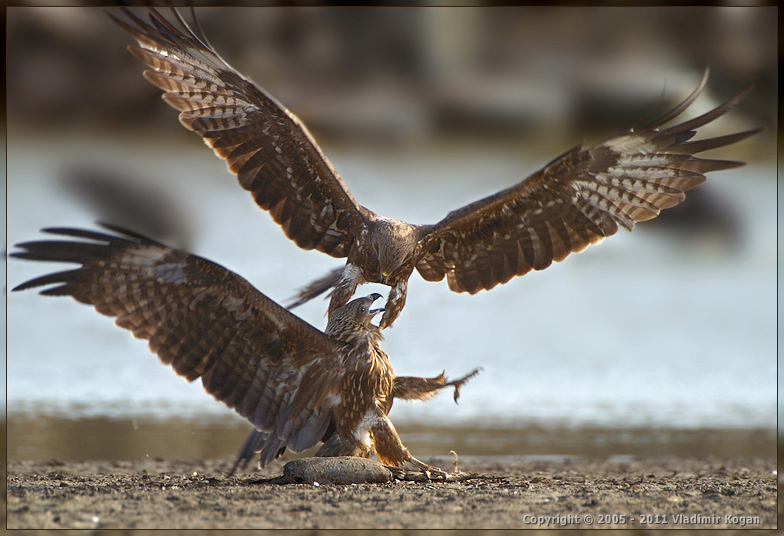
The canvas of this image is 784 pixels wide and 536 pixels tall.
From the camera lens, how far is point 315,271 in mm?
12453

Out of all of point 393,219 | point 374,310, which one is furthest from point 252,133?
point 374,310

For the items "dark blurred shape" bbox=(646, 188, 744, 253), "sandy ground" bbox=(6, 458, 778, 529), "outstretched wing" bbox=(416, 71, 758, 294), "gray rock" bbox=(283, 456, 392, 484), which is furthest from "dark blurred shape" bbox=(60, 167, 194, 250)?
"dark blurred shape" bbox=(646, 188, 744, 253)

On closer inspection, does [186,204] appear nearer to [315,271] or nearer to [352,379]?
[315,271]

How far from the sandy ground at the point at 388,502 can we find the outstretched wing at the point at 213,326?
1.86ft

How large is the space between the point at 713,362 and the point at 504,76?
439 inches

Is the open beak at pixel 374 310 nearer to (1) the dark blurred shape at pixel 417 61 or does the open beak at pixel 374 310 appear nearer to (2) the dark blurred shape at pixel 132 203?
(2) the dark blurred shape at pixel 132 203

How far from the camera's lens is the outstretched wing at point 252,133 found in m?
6.66

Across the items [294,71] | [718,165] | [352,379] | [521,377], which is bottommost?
[352,379]

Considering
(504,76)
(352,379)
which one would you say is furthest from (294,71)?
(352,379)

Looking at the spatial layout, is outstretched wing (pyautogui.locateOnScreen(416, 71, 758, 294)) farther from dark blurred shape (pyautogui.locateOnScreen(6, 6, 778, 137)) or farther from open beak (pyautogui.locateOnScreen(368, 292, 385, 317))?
dark blurred shape (pyautogui.locateOnScreen(6, 6, 778, 137))

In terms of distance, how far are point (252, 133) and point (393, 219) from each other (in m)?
1.25

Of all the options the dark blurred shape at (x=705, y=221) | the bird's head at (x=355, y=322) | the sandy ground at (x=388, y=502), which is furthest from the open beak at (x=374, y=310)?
the dark blurred shape at (x=705, y=221)

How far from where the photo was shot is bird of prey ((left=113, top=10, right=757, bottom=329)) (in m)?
6.57

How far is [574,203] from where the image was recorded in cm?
675
